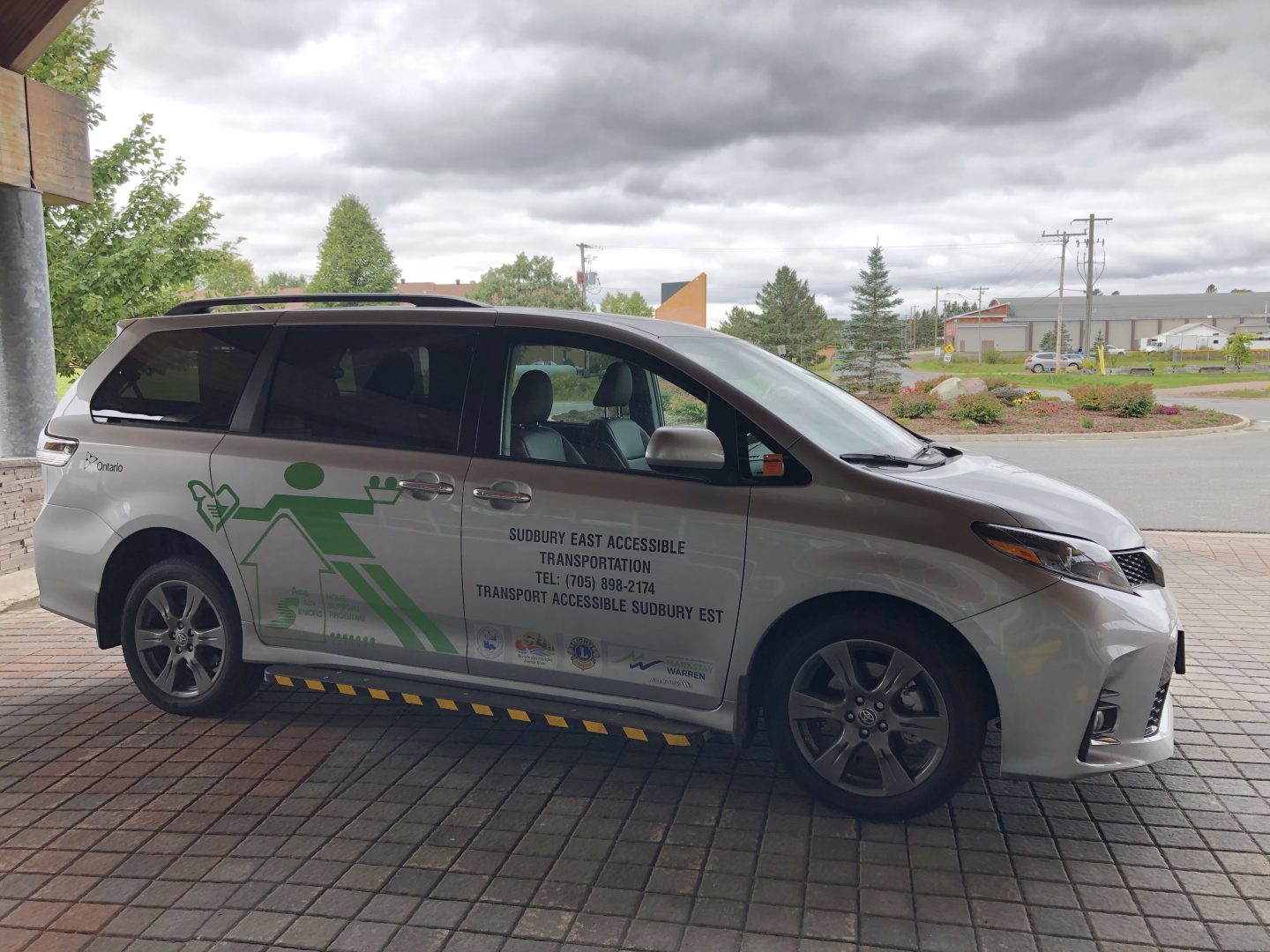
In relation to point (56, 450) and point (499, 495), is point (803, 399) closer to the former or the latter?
point (499, 495)

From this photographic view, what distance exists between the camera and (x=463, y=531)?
13.2ft

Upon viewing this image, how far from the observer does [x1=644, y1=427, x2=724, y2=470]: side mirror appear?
11.9ft

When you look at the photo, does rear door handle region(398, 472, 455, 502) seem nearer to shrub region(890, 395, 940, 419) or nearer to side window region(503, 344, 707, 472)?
side window region(503, 344, 707, 472)

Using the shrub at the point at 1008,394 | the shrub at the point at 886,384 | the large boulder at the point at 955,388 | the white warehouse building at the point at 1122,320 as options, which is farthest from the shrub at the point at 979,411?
the white warehouse building at the point at 1122,320

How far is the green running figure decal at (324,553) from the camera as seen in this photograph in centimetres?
418

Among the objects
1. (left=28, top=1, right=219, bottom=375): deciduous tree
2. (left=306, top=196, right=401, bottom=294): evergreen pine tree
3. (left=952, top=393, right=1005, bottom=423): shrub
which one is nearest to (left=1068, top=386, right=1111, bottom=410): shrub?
(left=952, top=393, right=1005, bottom=423): shrub

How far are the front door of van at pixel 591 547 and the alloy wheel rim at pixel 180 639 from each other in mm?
1412

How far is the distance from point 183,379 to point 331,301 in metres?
0.78

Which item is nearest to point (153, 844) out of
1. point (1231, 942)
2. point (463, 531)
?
point (463, 531)

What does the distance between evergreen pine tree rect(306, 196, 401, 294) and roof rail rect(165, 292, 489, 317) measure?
70.1 metres

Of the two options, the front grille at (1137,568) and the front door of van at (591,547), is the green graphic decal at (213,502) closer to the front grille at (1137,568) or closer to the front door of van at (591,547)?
the front door of van at (591,547)

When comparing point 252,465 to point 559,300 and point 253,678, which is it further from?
point 559,300

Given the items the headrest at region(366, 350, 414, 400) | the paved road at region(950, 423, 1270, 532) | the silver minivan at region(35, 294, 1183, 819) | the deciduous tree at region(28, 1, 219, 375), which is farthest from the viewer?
the deciduous tree at region(28, 1, 219, 375)

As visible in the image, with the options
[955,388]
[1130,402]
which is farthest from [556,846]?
[955,388]
